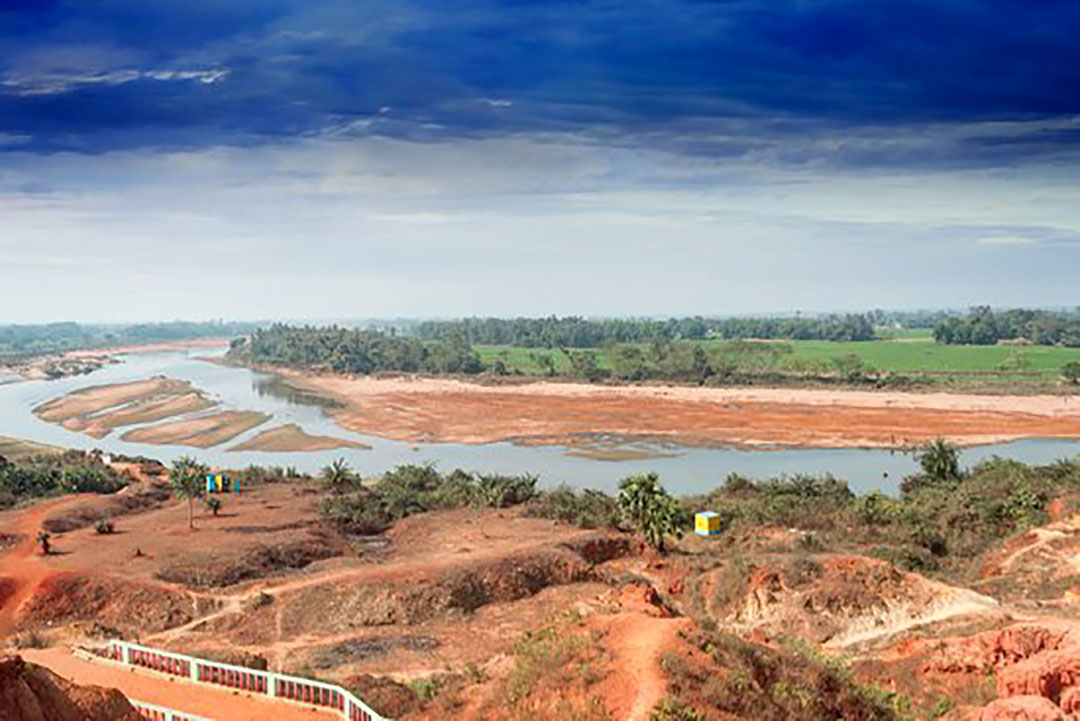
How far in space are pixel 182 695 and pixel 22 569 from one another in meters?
17.1

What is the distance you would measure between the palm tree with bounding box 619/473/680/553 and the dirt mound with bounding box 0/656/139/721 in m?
21.1

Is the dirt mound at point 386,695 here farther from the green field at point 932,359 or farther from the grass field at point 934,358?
the grass field at point 934,358

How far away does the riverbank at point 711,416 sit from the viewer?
70062 millimetres

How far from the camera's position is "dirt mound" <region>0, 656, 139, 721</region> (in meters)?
10.2

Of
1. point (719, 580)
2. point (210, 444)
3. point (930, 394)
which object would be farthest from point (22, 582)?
point (930, 394)

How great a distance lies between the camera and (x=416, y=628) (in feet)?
78.7

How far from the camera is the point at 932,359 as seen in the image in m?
129

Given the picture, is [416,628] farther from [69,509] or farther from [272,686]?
[69,509]

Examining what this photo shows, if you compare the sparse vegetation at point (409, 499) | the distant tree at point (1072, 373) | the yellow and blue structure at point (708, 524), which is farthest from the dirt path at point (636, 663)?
the distant tree at point (1072, 373)

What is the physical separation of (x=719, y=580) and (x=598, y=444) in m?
43.7

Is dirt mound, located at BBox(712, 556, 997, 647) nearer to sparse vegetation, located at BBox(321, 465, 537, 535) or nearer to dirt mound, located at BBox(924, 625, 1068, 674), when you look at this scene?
dirt mound, located at BBox(924, 625, 1068, 674)

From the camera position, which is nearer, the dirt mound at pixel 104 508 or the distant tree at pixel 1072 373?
the dirt mound at pixel 104 508

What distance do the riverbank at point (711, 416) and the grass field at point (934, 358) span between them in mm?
19185

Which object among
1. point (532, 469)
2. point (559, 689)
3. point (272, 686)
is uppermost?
point (559, 689)
